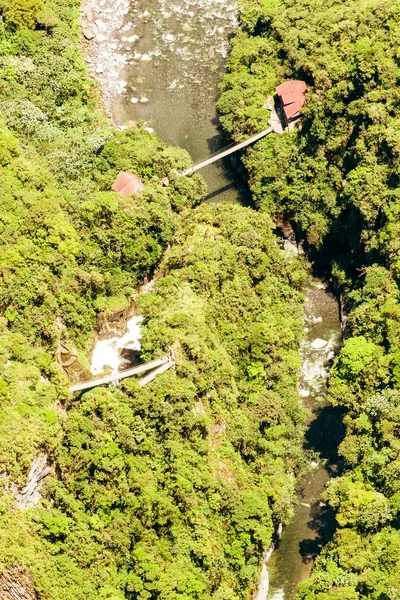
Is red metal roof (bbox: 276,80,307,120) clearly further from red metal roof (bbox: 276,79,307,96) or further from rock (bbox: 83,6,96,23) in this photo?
rock (bbox: 83,6,96,23)

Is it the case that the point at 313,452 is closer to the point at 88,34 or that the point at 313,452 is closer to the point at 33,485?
the point at 33,485

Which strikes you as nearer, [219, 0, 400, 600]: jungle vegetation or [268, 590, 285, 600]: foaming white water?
[219, 0, 400, 600]: jungle vegetation

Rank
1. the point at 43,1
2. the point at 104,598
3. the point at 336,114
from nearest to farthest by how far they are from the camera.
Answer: the point at 104,598 → the point at 336,114 → the point at 43,1

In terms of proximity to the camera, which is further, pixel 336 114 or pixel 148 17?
pixel 148 17

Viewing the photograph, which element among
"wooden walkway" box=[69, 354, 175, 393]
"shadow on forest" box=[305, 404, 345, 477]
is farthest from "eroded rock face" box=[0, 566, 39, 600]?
"shadow on forest" box=[305, 404, 345, 477]

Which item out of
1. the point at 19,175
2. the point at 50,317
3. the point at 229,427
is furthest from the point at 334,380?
the point at 19,175

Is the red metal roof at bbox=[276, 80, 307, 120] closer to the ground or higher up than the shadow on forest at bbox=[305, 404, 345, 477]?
higher up

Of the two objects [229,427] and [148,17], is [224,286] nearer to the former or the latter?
[229,427]
